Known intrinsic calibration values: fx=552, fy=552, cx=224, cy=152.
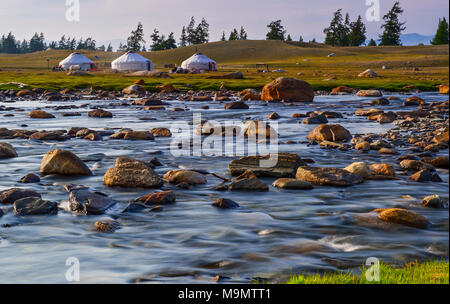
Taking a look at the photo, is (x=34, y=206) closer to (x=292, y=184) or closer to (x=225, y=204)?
(x=225, y=204)

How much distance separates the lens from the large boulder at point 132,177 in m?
10.5

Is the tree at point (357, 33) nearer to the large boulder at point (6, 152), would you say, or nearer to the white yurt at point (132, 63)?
the white yurt at point (132, 63)

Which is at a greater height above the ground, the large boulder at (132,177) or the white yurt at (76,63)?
the white yurt at (76,63)

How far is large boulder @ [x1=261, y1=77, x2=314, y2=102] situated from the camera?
37.1 m

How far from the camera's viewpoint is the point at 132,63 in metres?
89.2

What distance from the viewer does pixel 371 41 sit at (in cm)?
15788

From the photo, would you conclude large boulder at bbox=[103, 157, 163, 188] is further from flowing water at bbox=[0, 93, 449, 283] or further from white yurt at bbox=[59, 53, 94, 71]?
white yurt at bbox=[59, 53, 94, 71]

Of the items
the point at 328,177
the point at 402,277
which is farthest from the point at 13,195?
the point at 402,277

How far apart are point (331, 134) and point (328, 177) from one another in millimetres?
7124

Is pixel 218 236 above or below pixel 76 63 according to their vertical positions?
below

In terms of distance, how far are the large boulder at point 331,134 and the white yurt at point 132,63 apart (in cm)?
7395

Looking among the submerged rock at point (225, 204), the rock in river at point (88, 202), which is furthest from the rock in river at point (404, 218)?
the rock in river at point (88, 202)

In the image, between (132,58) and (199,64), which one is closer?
(132,58)

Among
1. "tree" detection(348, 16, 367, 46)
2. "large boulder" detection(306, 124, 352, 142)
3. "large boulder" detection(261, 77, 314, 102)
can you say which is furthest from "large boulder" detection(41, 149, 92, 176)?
"tree" detection(348, 16, 367, 46)
